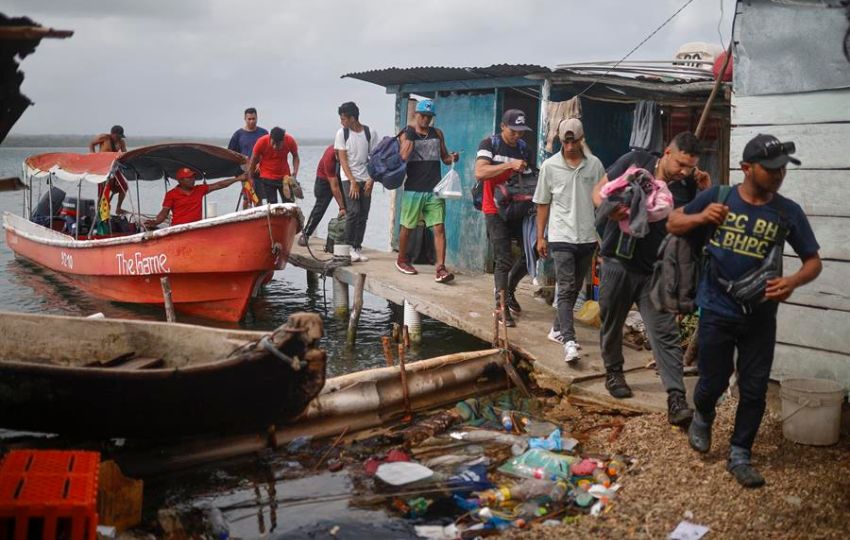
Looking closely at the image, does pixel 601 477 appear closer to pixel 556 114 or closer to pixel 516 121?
pixel 516 121

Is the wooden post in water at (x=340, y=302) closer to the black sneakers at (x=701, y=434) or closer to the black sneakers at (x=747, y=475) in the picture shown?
the black sneakers at (x=701, y=434)

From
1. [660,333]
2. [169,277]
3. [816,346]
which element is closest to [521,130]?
[660,333]

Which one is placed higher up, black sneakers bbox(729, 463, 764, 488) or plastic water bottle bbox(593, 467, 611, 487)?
black sneakers bbox(729, 463, 764, 488)

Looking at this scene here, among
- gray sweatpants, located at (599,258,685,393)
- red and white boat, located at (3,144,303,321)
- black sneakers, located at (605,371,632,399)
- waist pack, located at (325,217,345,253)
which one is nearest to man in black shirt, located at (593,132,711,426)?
gray sweatpants, located at (599,258,685,393)

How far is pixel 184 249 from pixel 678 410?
7.64 m

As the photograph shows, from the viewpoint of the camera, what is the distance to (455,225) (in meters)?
12.4

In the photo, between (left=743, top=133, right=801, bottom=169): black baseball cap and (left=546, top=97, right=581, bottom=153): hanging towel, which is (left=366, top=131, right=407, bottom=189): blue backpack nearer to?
(left=546, top=97, right=581, bottom=153): hanging towel

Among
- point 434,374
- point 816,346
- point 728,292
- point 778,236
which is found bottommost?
point 434,374

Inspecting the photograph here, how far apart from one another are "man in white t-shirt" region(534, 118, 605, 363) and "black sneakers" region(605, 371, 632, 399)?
0.64 metres

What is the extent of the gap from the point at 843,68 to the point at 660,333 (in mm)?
2110

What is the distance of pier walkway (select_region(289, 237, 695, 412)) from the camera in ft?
22.7

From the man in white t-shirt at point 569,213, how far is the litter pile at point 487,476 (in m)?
1.06

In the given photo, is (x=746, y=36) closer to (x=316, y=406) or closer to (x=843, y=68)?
(x=843, y=68)

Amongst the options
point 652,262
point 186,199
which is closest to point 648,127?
point 652,262
